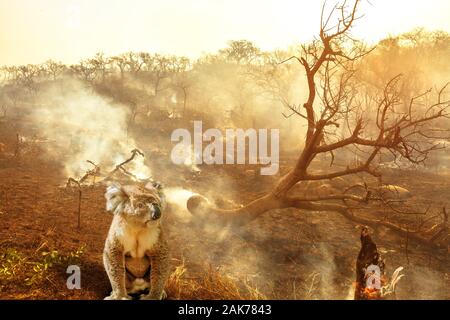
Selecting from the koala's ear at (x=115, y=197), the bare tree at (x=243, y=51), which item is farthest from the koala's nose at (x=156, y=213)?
the bare tree at (x=243, y=51)

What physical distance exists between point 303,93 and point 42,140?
2800 centimetres

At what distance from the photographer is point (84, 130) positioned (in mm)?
26406

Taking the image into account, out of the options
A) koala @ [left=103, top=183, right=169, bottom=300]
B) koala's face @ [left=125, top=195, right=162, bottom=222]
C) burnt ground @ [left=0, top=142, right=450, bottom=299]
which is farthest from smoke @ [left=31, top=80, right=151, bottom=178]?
koala's face @ [left=125, top=195, right=162, bottom=222]

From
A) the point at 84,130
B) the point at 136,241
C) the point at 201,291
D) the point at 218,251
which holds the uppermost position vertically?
the point at 84,130

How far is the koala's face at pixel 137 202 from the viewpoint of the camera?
3332 mm

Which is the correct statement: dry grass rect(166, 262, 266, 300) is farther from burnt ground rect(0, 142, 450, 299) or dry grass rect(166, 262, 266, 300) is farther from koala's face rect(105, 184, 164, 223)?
koala's face rect(105, 184, 164, 223)

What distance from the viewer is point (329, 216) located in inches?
472

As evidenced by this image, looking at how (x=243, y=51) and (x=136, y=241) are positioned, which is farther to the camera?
(x=243, y=51)

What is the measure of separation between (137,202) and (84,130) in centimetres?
2522

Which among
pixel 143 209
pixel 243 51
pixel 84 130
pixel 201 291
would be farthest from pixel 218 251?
pixel 243 51

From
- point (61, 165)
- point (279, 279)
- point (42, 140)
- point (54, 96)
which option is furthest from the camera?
point (54, 96)

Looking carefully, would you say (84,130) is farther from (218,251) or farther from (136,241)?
(136,241)

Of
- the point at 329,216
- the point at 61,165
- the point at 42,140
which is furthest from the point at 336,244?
the point at 42,140
